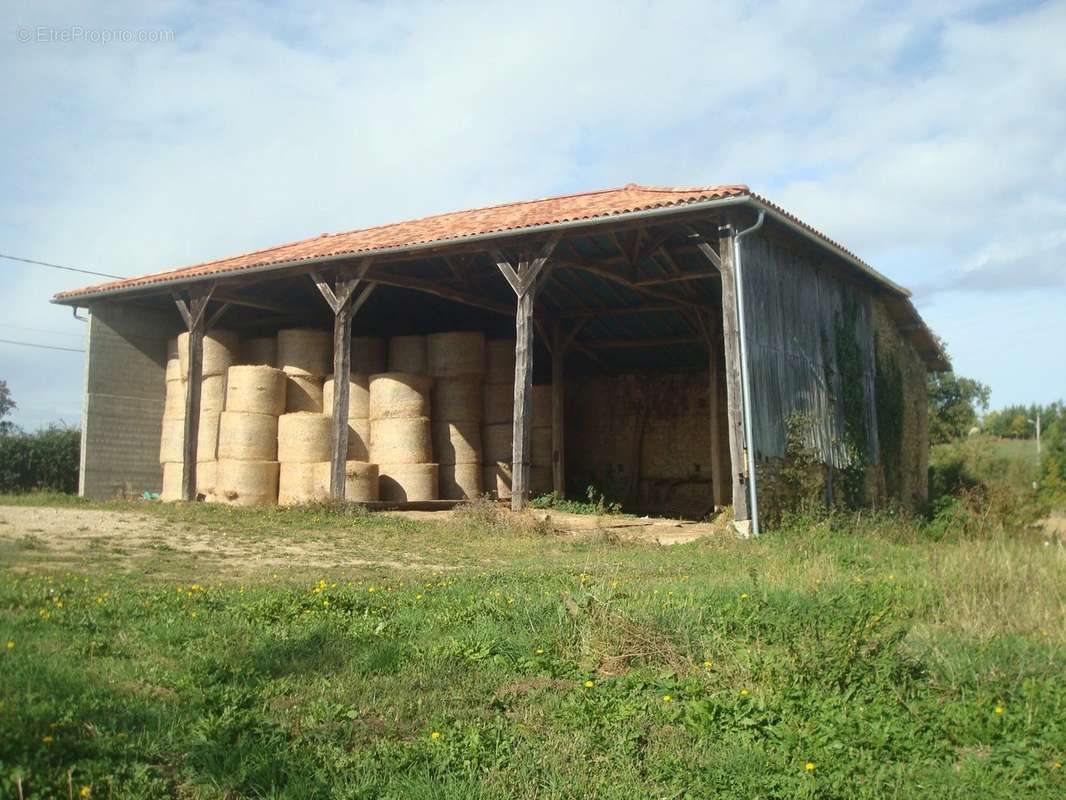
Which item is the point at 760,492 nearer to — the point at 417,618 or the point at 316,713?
the point at 417,618

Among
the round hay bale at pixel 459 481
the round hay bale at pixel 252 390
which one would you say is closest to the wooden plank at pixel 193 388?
the round hay bale at pixel 252 390

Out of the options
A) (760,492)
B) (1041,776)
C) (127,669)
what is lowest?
(1041,776)

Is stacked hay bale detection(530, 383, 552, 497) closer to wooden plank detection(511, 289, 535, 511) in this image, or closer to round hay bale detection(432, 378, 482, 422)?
round hay bale detection(432, 378, 482, 422)

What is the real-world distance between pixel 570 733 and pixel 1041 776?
2.03m

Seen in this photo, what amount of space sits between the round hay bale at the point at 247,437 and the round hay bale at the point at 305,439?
0.35 m

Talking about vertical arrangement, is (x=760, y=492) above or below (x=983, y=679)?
above

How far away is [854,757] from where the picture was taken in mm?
4426

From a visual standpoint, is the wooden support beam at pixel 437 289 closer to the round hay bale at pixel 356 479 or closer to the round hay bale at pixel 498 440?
the round hay bale at pixel 498 440

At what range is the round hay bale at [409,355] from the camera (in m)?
19.0

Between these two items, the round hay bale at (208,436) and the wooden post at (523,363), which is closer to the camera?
the wooden post at (523,363)

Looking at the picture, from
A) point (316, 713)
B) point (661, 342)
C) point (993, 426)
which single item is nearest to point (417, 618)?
point (316, 713)

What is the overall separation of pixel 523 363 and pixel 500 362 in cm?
475

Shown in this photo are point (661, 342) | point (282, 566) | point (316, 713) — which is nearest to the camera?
point (316, 713)

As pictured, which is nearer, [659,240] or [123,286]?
Result: [659,240]
